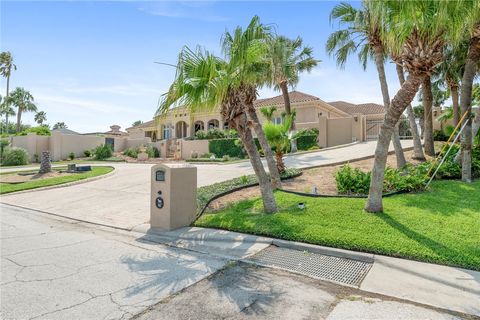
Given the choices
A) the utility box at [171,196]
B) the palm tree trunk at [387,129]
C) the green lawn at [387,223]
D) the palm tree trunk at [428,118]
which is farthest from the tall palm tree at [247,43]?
the palm tree trunk at [428,118]

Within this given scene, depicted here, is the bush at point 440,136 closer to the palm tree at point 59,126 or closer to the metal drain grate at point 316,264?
the metal drain grate at point 316,264

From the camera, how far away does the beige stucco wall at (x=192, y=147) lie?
29.4 metres

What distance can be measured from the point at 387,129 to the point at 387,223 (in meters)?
2.08

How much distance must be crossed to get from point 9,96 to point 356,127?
186 ft

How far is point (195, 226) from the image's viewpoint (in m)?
7.68

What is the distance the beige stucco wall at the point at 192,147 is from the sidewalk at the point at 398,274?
22.9m

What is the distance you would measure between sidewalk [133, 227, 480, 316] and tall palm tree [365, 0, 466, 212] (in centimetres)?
310

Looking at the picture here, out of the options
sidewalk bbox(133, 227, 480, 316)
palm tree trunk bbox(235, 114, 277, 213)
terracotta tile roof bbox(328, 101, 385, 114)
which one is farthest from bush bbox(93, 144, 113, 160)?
sidewalk bbox(133, 227, 480, 316)

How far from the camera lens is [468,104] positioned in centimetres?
1078

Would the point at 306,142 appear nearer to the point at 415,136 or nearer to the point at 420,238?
the point at 415,136

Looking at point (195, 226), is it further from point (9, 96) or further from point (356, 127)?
point (9, 96)

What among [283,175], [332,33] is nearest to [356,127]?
[332,33]

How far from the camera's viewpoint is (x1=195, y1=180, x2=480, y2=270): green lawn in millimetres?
5363

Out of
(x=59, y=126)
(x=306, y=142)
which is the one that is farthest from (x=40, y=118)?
(x=306, y=142)
